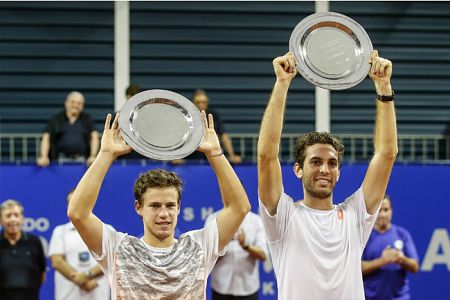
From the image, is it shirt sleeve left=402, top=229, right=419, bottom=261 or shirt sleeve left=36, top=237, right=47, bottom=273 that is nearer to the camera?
shirt sleeve left=402, top=229, right=419, bottom=261

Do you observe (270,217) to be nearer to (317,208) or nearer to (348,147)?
(317,208)

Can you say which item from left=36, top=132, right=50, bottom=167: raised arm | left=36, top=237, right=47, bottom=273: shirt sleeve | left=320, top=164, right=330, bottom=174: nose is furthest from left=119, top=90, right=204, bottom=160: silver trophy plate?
left=36, top=132, right=50, bottom=167: raised arm

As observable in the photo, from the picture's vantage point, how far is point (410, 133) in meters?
10.6

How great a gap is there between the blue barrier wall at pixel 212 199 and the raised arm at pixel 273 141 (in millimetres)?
3730

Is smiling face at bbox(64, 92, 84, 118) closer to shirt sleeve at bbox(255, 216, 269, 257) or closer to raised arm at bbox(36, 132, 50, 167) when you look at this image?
raised arm at bbox(36, 132, 50, 167)

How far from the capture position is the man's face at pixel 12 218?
684 centimetres

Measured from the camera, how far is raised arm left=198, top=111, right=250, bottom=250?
3.55 metres

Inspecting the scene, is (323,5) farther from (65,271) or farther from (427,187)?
(65,271)

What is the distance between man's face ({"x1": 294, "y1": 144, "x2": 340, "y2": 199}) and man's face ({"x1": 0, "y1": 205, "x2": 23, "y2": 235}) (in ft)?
12.1

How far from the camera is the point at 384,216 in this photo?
6539 mm

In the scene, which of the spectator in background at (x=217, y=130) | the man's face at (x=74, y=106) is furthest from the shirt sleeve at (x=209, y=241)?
the man's face at (x=74, y=106)

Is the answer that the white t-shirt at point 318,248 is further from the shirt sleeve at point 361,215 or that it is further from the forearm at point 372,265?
the forearm at point 372,265

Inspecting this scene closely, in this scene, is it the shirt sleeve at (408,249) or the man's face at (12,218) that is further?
the man's face at (12,218)

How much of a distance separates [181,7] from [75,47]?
1405mm
